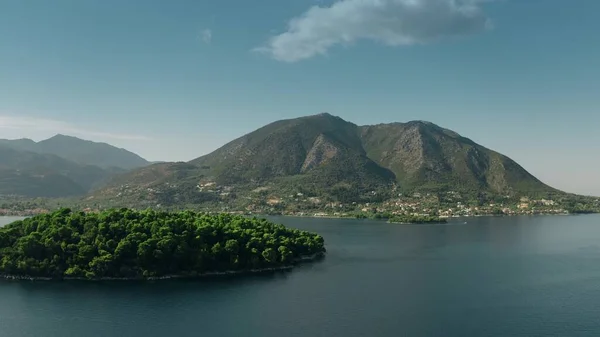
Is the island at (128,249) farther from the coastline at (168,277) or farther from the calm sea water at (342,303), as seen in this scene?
the calm sea water at (342,303)

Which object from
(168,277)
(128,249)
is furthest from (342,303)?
(128,249)

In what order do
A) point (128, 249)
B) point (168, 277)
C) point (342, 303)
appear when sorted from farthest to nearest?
1. point (128, 249)
2. point (168, 277)
3. point (342, 303)

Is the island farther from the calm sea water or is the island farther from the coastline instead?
the calm sea water

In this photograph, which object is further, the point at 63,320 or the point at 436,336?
the point at 63,320

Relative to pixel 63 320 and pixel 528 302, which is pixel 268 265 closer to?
pixel 63 320

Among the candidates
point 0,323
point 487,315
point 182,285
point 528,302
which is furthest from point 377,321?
point 0,323

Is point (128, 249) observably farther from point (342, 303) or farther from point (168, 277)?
point (342, 303)
